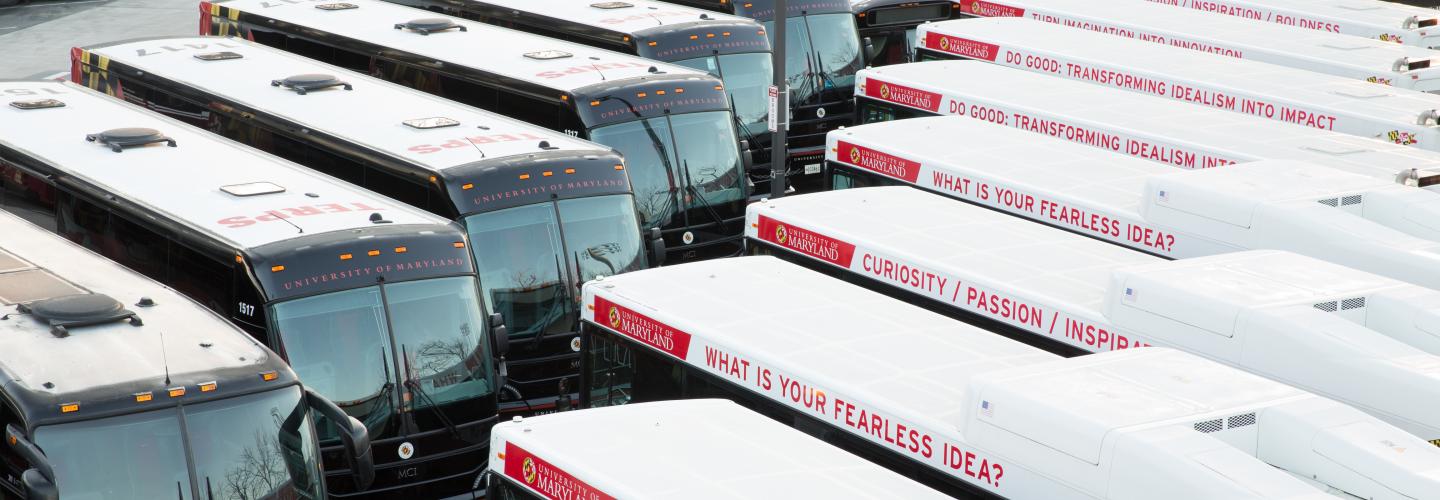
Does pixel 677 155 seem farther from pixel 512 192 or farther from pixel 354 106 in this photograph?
pixel 354 106

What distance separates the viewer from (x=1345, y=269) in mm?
11047

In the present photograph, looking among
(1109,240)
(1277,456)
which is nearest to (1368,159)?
(1109,240)

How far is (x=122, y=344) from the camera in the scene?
9258 millimetres

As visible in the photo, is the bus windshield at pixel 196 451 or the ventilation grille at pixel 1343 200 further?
the ventilation grille at pixel 1343 200

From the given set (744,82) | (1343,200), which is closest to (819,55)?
(744,82)

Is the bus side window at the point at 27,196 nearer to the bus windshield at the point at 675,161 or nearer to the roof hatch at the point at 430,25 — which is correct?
the bus windshield at the point at 675,161

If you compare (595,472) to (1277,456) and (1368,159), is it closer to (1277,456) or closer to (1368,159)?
(1277,456)

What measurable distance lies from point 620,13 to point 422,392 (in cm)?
967

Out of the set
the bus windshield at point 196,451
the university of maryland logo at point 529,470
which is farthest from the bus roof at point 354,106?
the university of maryland logo at point 529,470

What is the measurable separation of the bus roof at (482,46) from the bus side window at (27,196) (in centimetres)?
492

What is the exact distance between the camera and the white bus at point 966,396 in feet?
26.7

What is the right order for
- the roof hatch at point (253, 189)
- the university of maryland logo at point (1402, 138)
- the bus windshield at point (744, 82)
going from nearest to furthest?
the roof hatch at point (253, 189) → the university of maryland logo at point (1402, 138) → the bus windshield at point (744, 82)

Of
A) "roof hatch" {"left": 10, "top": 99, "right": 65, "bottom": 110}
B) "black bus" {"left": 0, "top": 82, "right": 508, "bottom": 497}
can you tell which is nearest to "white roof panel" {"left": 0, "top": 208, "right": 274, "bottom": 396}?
"black bus" {"left": 0, "top": 82, "right": 508, "bottom": 497}

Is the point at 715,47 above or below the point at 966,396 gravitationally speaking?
above
